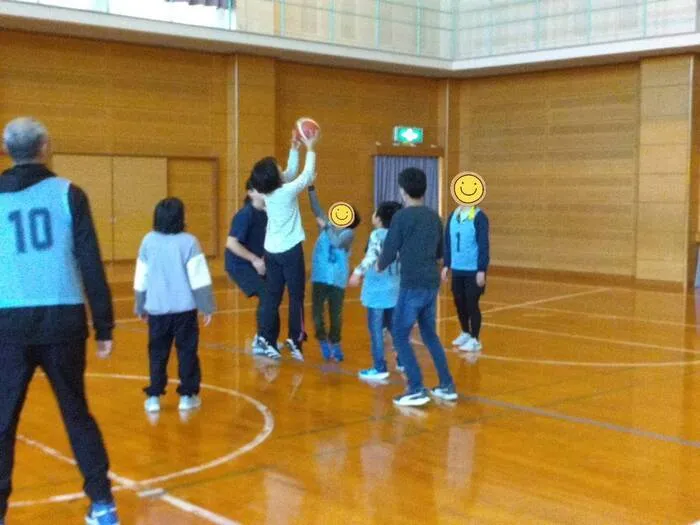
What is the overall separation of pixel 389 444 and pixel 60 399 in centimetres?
228

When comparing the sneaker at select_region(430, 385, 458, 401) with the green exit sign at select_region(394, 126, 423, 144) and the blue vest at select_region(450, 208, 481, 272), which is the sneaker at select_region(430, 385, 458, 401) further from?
the green exit sign at select_region(394, 126, 423, 144)

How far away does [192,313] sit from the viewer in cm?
621

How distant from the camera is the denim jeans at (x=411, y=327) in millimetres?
6383

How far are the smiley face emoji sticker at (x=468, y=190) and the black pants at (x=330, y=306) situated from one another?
1.88m

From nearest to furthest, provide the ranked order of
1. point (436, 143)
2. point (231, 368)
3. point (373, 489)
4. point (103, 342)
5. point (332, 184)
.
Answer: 1. point (103, 342)
2. point (373, 489)
3. point (231, 368)
4. point (332, 184)
5. point (436, 143)

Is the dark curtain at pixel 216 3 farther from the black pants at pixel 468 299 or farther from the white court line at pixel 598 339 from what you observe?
the black pants at pixel 468 299

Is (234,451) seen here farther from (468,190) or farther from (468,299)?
(468,190)

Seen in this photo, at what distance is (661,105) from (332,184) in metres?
6.02

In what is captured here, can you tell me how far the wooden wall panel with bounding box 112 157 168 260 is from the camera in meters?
14.5

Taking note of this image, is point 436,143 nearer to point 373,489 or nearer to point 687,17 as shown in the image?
point 687,17

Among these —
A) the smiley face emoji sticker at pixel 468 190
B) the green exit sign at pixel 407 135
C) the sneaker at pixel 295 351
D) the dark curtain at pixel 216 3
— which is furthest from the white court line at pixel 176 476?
the green exit sign at pixel 407 135

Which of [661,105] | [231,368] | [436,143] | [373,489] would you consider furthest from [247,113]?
[373,489]

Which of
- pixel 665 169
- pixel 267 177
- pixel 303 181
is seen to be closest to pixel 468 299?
pixel 303 181

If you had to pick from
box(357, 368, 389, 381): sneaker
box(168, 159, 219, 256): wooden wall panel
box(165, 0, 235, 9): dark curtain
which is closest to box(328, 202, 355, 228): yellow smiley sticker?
box(357, 368, 389, 381): sneaker
